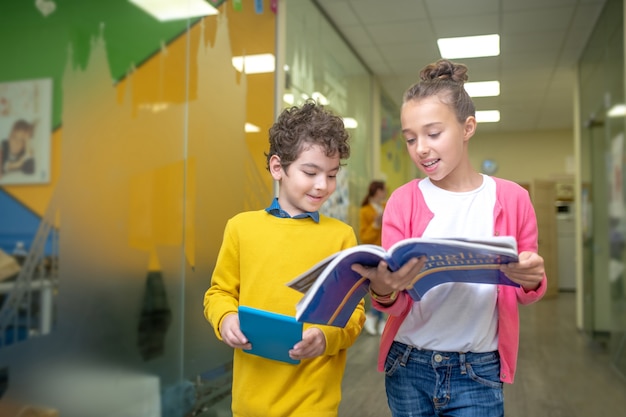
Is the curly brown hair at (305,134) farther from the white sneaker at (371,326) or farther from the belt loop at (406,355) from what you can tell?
the white sneaker at (371,326)

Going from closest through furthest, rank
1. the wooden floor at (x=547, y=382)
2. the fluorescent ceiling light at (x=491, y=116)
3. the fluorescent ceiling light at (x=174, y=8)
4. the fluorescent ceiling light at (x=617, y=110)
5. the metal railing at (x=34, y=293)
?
the metal railing at (x=34, y=293), the fluorescent ceiling light at (x=174, y=8), the wooden floor at (x=547, y=382), the fluorescent ceiling light at (x=617, y=110), the fluorescent ceiling light at (x=491, y=116)

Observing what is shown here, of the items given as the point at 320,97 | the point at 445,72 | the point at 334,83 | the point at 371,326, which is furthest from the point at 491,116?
the point at 445,72

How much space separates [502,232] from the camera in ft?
3.98

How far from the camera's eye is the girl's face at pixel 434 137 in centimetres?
120

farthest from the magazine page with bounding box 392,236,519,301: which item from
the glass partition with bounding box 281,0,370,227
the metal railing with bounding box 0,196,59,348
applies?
the glass partition with bounding box 281,0,370,227

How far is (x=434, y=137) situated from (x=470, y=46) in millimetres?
4740

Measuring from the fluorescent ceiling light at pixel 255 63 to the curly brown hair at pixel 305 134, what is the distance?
194cm

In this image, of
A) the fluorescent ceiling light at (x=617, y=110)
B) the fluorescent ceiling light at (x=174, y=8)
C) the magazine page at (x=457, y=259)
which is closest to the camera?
the magazine page at (x=457, y=259)

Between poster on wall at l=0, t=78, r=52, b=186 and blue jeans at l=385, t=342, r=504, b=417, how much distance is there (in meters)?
1.44

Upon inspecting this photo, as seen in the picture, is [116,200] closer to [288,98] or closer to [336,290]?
[336,290]

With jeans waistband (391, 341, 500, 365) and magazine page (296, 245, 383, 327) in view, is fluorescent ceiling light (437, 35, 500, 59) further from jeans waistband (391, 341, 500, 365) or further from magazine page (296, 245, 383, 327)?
magazine page (296, 245, 383, 327)

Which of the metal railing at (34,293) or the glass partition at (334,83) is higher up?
the glass partition at (334,83)

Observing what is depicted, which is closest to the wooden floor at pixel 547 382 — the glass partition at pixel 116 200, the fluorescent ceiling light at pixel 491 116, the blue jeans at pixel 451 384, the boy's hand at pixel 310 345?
the glass partition at pixel 116 200

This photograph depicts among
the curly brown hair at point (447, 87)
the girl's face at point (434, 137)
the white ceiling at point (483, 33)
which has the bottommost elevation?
the girl's face at point (434, 137)
